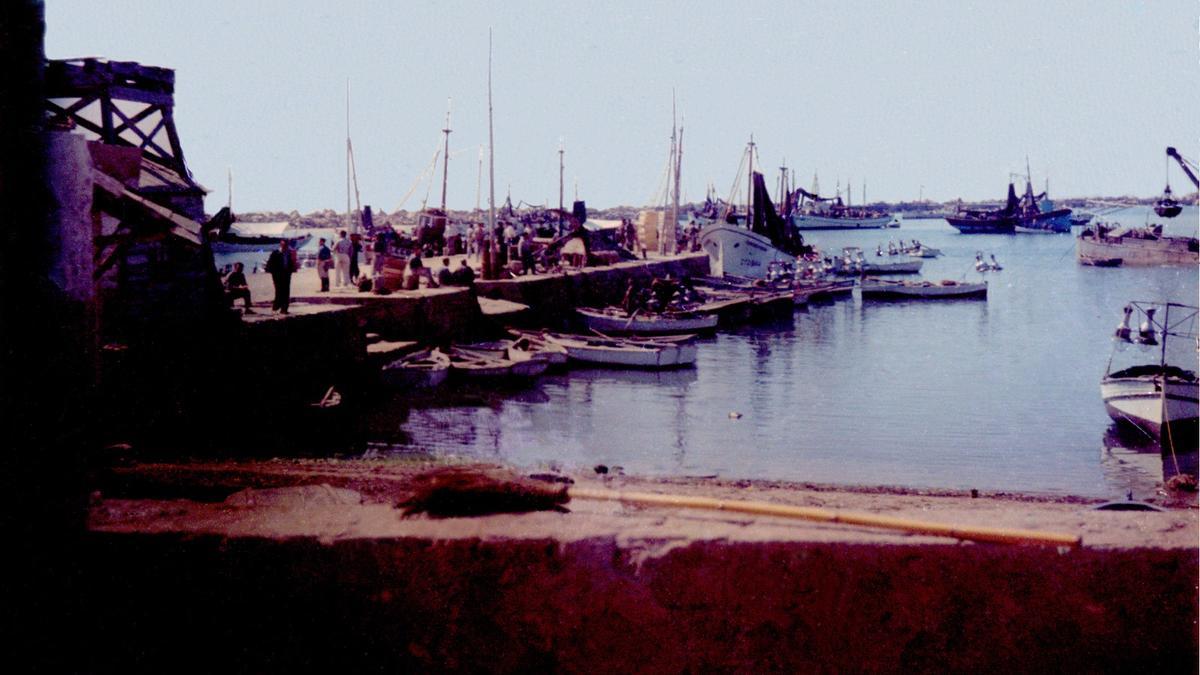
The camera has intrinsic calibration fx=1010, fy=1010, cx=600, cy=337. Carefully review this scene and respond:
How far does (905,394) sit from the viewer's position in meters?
29.3

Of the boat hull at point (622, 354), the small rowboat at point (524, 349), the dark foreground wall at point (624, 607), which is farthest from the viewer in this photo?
the boat hull at point (622, 354)

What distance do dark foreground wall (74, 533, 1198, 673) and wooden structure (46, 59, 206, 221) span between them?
12448 millimetres

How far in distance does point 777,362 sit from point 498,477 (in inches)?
1268

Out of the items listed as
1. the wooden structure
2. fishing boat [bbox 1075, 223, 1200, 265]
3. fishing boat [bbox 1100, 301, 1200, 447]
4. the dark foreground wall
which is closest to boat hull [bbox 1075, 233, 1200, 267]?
fishing boat [bbox 1075, 223, 1200, 265]

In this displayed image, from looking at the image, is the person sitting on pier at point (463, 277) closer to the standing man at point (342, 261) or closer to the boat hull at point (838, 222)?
the standing man at point (342, 261)

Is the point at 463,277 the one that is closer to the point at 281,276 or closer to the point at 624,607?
the point at 281,276

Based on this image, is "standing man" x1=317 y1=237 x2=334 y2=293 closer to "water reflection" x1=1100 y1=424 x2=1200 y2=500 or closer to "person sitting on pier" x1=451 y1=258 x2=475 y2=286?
"person sitting on pier" x1=451 y1=258 x2=475 y2=286

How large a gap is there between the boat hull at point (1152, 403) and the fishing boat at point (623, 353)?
41.1 ft

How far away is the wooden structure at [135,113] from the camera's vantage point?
49.2 feet

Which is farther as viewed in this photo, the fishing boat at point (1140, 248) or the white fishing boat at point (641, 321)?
the fishing boat at point (1140, 248)

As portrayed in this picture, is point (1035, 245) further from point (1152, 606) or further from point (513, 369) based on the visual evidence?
point (1152, 606)

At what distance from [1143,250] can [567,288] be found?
6866 centimetres

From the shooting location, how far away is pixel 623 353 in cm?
3062

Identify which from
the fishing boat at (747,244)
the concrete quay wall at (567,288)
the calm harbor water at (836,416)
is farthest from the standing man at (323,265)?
the fishing boat at (747,244)
